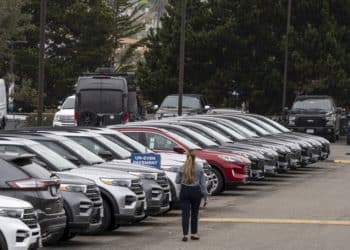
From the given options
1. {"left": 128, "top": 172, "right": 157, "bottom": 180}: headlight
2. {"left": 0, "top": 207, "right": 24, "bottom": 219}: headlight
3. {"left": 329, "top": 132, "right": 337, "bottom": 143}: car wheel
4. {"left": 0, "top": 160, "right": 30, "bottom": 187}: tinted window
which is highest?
{"left": 0, "top": 160, "right": 30, "bottom": 187}: tinted window

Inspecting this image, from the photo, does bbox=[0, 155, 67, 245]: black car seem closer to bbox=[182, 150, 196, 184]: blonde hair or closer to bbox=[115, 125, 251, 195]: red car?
bbox=[182, 150, 196, 184]: blonde hair

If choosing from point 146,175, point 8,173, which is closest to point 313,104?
point 146,175

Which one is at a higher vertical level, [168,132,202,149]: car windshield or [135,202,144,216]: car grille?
[168,132,202,149]: car windshield

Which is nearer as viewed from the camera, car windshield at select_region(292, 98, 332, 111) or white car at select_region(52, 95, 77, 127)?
white car at select_region(52, 95, 77, 127)

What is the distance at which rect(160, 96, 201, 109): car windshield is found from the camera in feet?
152

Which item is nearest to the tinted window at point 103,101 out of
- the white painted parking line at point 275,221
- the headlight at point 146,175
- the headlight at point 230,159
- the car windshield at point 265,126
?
the car windshield at point 265,126

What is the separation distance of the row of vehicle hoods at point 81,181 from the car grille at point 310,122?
27.9 m

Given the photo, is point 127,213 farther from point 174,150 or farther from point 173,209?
point 174,150

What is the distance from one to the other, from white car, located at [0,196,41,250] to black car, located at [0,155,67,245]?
89 centimetres

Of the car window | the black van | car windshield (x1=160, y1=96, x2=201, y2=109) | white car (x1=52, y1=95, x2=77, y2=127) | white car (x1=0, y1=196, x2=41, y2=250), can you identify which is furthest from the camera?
car windshield (x1=160, y1=96, x2=201, y2=109)

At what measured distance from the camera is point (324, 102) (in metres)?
48.4

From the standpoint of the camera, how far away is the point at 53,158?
16.0m

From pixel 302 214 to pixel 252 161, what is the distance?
5601 mm

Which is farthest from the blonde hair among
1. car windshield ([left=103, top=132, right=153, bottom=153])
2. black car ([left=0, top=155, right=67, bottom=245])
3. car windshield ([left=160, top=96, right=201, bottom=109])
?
car windshield ([left=160, top=96, right=201, bottom=109])
